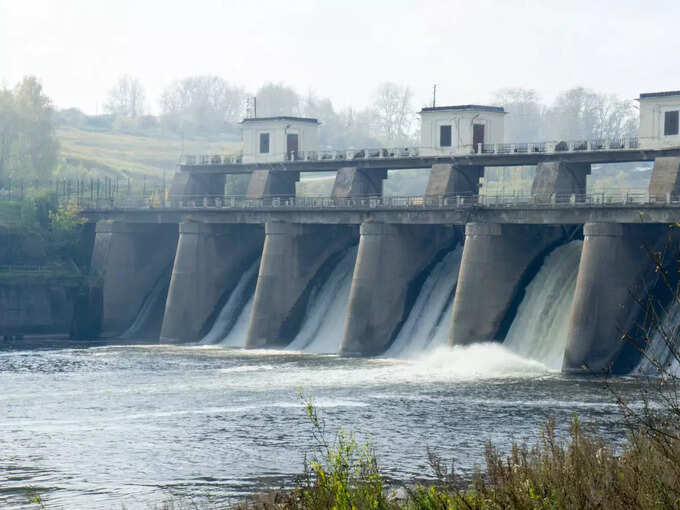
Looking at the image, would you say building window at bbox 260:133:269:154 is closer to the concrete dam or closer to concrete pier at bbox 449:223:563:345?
the concrete dam

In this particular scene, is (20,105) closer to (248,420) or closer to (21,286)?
(21,286)

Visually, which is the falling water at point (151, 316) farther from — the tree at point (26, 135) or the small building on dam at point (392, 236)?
the tree at point (26, 135)

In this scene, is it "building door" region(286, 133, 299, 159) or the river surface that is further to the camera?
"building door" region(286, 133, 299, 159)

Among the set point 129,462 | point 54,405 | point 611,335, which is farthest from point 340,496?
point 611,335

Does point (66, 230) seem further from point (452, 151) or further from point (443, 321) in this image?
point (443, 321)

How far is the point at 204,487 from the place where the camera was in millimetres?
38531

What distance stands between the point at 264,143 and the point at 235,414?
5311 cm

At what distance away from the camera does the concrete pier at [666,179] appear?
7331 centimetres

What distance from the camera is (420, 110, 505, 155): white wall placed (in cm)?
8994

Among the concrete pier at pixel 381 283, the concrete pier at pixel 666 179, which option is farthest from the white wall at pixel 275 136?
the concrete pier at pixel 666 179

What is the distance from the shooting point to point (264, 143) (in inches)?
4099

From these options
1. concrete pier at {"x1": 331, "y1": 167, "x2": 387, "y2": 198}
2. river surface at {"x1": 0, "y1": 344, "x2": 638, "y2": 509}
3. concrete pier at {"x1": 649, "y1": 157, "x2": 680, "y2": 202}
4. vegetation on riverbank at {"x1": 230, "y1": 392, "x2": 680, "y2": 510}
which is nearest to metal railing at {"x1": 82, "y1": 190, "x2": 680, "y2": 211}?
concrete pier at {"x1": 649, "y1": 157, "x2": 680, "y2": 202}

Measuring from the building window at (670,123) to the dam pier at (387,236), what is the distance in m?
0.98

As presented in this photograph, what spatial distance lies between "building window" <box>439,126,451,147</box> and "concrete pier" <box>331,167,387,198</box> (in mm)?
6112
